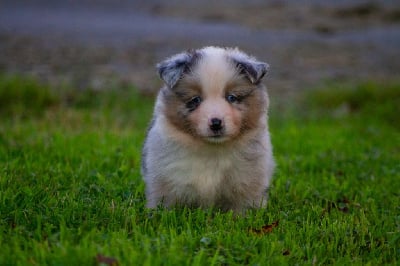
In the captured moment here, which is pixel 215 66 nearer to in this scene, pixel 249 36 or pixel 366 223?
pixel 366 223

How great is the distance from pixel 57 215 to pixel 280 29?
13.6m

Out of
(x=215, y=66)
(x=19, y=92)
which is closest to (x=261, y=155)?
(x=215, y=66)

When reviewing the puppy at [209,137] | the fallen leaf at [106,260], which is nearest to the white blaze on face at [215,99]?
the puppy at [209,137]

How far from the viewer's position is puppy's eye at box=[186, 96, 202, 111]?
15.9 feet

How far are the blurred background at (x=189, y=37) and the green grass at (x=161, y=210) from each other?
2707 millimetres

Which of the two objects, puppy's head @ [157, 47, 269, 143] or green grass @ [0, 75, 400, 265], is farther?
puppy's head @ [157, 47, 269, 143]

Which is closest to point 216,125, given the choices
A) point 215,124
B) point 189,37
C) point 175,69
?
point 215,124

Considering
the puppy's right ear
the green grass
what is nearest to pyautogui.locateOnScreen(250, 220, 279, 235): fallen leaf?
the green grass

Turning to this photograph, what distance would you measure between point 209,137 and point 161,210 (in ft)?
2.00

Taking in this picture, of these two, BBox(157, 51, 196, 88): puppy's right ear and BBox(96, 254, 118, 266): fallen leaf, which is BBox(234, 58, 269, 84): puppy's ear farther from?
Result: BBox(96, 254, 118, 266): fallen leaf

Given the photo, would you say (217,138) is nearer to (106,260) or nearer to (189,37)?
(106,260)

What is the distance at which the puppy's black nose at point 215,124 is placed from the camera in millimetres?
4652

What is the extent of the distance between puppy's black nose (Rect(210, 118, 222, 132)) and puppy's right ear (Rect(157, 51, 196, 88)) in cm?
45

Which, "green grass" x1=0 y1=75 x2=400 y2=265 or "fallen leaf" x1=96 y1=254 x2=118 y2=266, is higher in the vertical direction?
"fallen leaf" x1=96 y1=254 x2=118 y2=266
